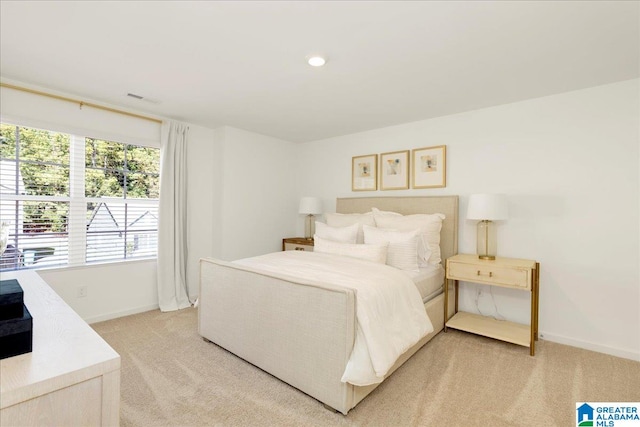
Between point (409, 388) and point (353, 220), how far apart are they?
78.5 inches

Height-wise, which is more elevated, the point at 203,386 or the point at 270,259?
the point at 270,259

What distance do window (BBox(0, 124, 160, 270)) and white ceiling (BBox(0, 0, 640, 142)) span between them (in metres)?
0.55

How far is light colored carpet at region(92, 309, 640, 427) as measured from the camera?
174 centimetres

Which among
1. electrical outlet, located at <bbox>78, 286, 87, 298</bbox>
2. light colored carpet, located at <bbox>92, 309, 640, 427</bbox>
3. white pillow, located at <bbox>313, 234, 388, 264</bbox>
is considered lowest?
light colored carpet, located at <bbox>92, 309, 640, 427</bbox>

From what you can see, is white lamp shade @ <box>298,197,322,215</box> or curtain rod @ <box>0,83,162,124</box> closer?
curtain rod @ <box>0,83,162,124</box>

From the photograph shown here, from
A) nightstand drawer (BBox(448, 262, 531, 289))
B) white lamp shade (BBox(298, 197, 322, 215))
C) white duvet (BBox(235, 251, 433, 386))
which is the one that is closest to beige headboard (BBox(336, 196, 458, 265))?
nightstand drawer (BBox(448, 262, 531, 289))

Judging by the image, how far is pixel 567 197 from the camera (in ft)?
8.95

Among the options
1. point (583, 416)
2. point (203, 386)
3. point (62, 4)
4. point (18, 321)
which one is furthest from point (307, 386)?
point (62, 4)

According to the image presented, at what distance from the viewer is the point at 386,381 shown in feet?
6.94

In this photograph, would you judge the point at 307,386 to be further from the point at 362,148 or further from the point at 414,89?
the point at 362,148

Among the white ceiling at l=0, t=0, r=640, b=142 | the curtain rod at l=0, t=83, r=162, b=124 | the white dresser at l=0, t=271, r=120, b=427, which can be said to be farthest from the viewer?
the curtain rod at l=0, t=83, r=162, b=124

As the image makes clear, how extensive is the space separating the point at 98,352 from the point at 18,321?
257 mm

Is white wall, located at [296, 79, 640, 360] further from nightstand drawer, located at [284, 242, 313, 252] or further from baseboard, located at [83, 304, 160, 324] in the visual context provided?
baseboard, located at [83, 304, 160, 324]

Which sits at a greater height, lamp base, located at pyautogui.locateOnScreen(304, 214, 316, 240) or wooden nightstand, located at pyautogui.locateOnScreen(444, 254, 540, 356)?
lamp base, located at pyautogui.locateOnScreen(304, 214, 316, 240)
